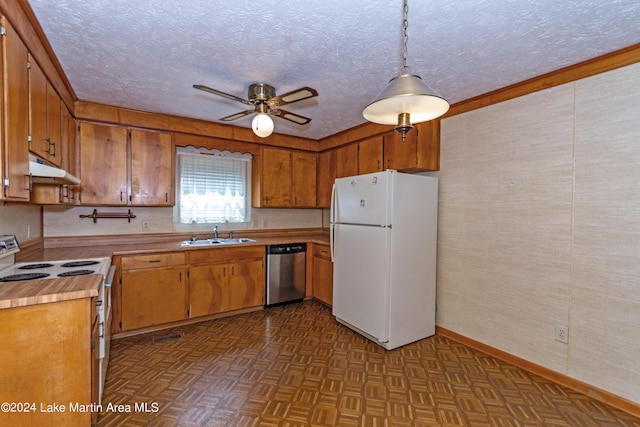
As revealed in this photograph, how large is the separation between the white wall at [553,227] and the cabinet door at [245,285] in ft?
7.41

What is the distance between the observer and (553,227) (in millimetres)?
2316

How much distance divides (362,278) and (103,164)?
3064mm

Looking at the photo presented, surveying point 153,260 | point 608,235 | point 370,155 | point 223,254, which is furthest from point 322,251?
point 608,235

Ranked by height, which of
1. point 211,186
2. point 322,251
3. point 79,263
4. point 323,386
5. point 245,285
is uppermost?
point 211,186

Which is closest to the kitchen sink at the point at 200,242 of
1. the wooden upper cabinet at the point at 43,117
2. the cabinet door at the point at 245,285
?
the cabinet door at the point at 245,285

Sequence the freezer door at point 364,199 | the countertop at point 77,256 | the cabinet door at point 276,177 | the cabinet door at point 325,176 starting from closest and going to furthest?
the countertop at point 77,256, the freezer door at point 364,199, the cabinet door at point 276,177, the cabinet door at point 325,176

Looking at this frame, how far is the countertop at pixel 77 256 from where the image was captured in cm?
145

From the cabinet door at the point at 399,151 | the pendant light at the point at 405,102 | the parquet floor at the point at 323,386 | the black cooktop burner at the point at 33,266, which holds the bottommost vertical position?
the parquet floor at the point at 323,386

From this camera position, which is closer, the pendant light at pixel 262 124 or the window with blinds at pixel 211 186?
the pendant light at pixel 262 124

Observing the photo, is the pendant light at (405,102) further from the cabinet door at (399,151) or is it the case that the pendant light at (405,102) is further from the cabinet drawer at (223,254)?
the cabinet drawer at (223,254)

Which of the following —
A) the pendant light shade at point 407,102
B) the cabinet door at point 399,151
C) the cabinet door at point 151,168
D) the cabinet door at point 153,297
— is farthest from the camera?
the cabinet door at point 151,168

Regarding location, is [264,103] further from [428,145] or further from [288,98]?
[428,145]

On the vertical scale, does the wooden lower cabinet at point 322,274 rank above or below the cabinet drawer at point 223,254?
below

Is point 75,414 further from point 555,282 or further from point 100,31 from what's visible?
point 555,282
